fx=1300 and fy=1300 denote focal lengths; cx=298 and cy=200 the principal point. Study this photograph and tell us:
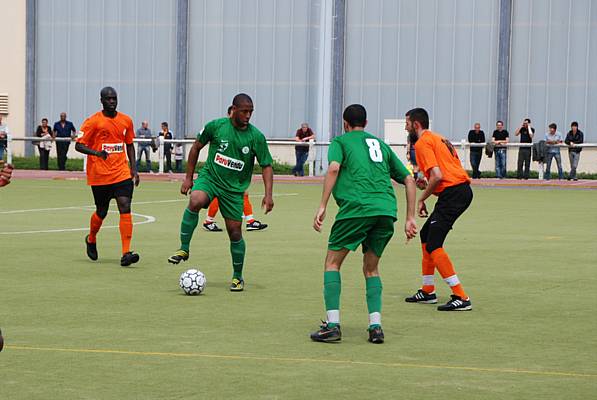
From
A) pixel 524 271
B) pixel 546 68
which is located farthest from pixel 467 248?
pixel 546 68

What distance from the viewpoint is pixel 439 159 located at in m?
12.3

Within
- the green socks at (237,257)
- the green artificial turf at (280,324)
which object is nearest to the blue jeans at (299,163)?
the green artificial turf at (280,324)

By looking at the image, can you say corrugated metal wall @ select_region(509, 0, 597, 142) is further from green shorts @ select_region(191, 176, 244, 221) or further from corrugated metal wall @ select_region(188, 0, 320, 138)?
green shorts @ select_region(191, 176, 244, 221)

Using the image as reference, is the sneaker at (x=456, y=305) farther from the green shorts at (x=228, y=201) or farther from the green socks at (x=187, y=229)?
the green socks at (x=187, y=229)

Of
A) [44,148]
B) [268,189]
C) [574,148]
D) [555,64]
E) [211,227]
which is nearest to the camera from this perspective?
[268,189]

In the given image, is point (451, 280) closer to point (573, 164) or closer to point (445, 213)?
point (445, 213)

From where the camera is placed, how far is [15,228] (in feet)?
68.7

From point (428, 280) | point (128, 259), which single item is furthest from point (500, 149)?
point (428, 280)

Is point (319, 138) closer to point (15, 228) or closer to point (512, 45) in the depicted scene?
point (512, 45)

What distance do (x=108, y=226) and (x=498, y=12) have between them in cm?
2972

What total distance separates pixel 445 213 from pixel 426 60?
123 ft

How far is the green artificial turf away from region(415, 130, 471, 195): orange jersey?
1.23m

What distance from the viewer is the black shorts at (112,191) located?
1584 cm

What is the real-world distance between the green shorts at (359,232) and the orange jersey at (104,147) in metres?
6.06
